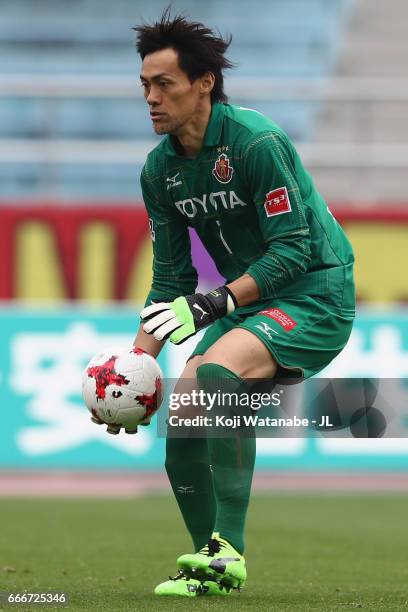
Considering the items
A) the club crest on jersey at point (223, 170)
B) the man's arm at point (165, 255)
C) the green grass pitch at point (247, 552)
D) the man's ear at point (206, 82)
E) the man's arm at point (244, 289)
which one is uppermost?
the man's ear at point (206, 82)

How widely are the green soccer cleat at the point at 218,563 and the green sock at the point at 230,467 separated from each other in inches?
1.5

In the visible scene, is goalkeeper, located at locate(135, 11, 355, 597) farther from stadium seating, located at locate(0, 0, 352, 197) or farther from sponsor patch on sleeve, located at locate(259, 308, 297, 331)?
stadium seating, located at locate(0, 0, 352, 197)

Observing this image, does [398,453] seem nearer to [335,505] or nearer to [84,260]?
[335,505]

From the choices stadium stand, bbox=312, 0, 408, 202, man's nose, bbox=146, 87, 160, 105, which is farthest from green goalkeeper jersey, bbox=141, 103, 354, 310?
stadium stand, bbox=312, 0, 408, 202

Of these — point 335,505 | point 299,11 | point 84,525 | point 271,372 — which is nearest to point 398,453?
point 335,505

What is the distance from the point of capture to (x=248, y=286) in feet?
15.0

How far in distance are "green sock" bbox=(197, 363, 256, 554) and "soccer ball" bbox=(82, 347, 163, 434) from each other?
265mm

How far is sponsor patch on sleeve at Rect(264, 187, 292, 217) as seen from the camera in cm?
454

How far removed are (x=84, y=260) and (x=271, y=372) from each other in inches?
309

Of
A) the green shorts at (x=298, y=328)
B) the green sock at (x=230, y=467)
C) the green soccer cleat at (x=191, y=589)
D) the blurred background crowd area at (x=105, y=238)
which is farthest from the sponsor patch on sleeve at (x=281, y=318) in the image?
the blurred background crowd area at (x=105, y=238)

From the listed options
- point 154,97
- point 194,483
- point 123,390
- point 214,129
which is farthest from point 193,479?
point 154,97

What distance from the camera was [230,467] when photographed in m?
4.53

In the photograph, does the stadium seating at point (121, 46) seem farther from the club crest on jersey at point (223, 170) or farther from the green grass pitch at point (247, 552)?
the club crest on jersey at point (223, 170)

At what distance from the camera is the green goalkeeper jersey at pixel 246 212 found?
14.9 ft
